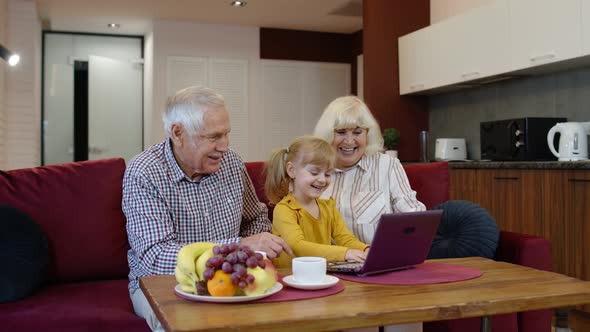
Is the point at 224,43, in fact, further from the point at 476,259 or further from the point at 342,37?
the point at 476,259

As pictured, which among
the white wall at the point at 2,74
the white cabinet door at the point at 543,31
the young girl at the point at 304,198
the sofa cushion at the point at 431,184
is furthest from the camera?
the white wall at the point at 2,74

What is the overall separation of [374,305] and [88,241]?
1.37m

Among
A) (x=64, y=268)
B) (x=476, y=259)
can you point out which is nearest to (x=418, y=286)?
(x=476, y=259)

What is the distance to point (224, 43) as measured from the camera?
7559 millimetres

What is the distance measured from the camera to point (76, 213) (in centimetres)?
219

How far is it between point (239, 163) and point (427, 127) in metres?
3.89

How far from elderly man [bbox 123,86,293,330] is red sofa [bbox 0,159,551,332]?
229 mm

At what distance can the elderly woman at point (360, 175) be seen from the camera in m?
2.35

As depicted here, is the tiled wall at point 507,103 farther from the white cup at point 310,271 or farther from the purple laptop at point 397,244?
the white cup at point 310,271

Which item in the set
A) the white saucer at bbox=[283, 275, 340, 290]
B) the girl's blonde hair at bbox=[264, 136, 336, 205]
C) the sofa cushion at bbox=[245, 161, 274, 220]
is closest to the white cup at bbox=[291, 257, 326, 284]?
the white saucer at bbox=[283, 275, 340, 290]

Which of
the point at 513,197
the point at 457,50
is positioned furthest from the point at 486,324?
the point at 457,50

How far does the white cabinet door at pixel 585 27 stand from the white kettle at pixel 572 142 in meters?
0.46

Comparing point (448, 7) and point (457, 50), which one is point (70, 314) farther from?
point (448, 7)

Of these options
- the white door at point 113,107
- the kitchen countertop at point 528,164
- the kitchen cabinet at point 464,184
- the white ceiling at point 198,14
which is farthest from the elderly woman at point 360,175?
the white door at point 113,107
